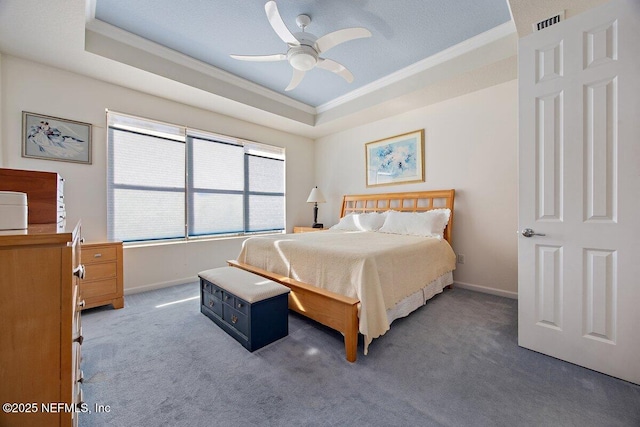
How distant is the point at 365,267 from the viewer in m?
1.90

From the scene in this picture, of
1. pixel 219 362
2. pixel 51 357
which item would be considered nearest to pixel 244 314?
pixel 219 362

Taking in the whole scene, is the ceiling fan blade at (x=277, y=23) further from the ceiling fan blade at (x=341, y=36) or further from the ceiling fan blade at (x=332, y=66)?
the ceiling fan blade at (x=332, y=66)

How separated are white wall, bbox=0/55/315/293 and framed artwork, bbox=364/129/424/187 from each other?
2402mm

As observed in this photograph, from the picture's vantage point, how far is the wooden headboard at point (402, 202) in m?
3.53

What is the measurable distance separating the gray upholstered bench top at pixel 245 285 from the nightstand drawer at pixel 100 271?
1.10 metres

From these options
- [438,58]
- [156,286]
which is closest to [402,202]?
[438,58]

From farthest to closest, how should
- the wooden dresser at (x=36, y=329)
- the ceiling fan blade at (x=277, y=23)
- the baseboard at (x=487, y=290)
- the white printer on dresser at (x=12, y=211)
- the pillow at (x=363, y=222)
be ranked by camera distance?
the pillow at (x=363, y=222) < the baseboard at (x=487, y=290) < the ceiling fan blade at (x=277, y=23) < the white printer on dresser at (x=12, y=211) < the wooden dresser at (x=36, y=329)

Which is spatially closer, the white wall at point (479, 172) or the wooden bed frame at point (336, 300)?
the wooden bed frame at point (336, 300)

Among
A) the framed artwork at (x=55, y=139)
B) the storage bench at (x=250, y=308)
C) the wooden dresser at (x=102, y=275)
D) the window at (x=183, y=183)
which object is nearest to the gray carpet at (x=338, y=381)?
the storage bench at (x=250, y=308)

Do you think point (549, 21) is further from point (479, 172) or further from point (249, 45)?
point (249, 45)

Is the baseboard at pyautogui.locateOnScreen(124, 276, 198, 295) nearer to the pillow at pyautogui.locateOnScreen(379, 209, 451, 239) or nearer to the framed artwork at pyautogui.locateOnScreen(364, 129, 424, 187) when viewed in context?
the pillow at pyautogui.locateOnScreen(379, 209, 451, 239)

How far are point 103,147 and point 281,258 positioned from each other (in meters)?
2.64

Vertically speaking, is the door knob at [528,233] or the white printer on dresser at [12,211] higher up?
the white printer on dresser at [12,211]

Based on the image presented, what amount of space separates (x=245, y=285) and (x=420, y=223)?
2.33 m
